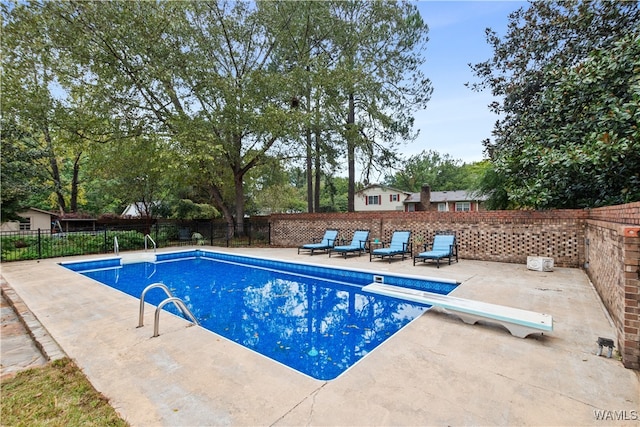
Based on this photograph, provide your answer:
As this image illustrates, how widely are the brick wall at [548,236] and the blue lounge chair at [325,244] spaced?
44cm

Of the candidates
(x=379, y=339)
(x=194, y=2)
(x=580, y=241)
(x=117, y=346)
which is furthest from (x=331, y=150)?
(x=117, y=346)

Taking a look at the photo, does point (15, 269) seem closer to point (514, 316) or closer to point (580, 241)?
point (514, 316)

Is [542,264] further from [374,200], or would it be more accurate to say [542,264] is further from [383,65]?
[374,200]

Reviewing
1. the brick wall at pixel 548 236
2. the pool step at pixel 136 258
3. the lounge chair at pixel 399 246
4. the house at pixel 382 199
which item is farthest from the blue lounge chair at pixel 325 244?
the house at pixel 382 199

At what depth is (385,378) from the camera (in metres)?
2.64

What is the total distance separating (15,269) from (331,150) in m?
12.9

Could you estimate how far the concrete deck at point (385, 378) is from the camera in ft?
7.04

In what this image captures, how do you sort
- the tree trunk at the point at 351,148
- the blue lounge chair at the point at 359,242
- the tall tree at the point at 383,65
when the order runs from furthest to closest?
the tree trunk at the point at 351,148, the tall tree at the point at 383,65, the blue lounge chair at the point at 359,242

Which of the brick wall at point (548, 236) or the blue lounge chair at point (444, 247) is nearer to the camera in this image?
the brick wall at point (548, 236)

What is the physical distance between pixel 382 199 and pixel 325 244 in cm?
2229

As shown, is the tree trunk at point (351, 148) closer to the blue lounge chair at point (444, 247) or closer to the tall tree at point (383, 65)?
the tall tree at point (383, 65)

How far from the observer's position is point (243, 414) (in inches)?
85.1

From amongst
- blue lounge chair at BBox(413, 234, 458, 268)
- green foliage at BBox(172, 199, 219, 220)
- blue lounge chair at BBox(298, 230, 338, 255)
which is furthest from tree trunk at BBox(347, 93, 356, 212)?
green foliage at BBox(172, 199, 219, 220)

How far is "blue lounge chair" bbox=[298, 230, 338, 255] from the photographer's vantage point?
1137cm
